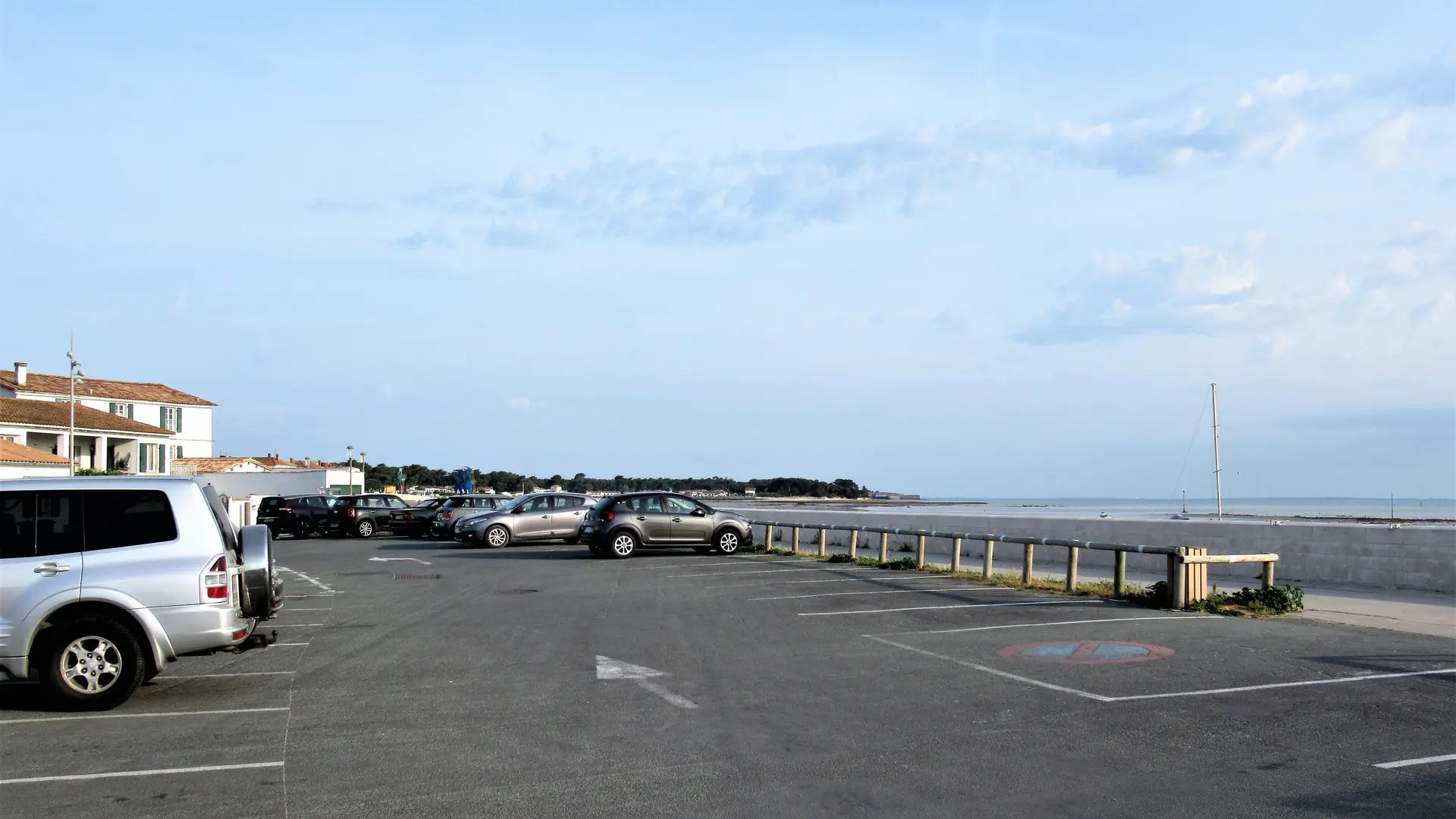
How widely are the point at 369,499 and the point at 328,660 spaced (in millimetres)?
31111

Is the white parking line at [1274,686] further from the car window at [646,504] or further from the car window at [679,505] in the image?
the car window at [679,505]

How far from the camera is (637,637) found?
12.7m

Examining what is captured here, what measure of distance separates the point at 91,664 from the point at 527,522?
23.1m

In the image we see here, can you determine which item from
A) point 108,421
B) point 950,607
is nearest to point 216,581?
point 950,607

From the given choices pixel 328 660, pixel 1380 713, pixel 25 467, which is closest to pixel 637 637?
A: pixel 328 660

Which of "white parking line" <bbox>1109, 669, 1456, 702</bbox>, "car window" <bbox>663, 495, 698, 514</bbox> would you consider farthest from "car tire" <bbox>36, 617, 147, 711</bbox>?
"car window" <bbox>663, 495, 698, 514</bbox>

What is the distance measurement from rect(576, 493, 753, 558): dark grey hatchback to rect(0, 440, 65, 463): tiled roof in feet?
104

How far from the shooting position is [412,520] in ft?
129

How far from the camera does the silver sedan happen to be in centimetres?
3144

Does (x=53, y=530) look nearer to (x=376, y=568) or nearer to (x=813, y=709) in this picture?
(x=813, y=709)

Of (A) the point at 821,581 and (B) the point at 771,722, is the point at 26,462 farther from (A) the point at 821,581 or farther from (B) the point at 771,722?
(B) the point at 771,722

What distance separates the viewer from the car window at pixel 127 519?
8.87 metres

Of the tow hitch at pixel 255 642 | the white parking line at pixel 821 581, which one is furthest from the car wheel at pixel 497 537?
the tow hitch at pixel 255 642

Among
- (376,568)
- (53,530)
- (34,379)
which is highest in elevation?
(34,379)
